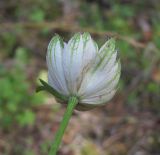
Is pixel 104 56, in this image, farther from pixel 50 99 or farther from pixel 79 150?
pixel 50 99

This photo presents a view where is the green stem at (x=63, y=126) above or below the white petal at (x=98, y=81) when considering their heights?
below

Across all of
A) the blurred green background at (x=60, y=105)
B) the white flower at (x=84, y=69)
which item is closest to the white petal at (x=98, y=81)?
the white flower at (x=84, y=69)

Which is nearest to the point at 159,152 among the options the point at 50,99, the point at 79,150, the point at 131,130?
the point at 131,130

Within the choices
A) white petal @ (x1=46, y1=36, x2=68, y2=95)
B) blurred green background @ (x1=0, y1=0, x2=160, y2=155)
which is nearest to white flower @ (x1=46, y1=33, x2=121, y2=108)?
white petal @ (x1=46, y1=36, x2=68, y2=95)

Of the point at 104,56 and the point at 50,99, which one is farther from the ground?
the point at 50,99

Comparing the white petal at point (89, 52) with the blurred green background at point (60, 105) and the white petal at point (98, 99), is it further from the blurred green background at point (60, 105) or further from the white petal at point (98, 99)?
the blurred green background at point (60, 105)

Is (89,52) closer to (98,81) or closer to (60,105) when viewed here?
(98,81)
